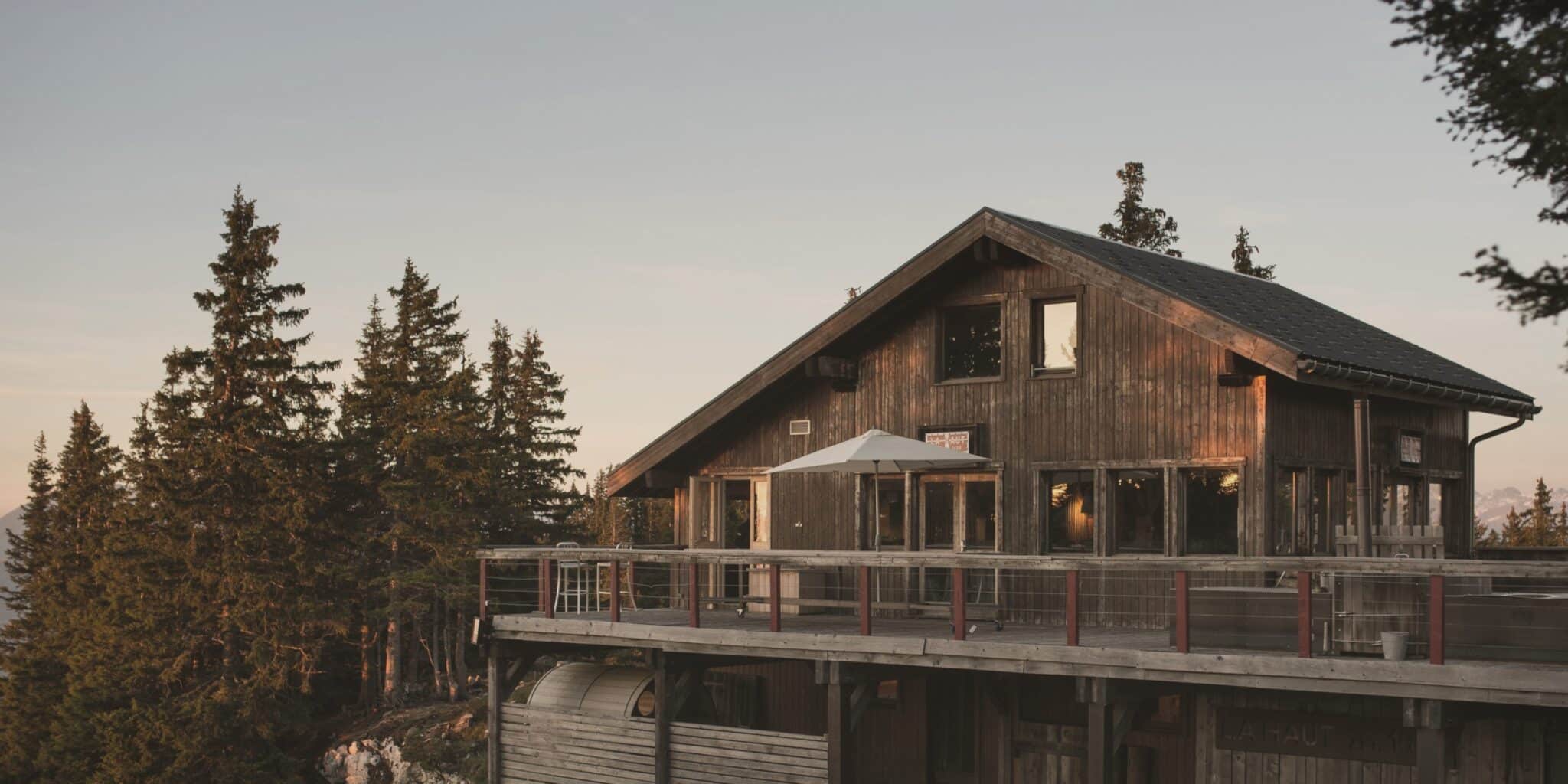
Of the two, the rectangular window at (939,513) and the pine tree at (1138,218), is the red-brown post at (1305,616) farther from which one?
the pine tree at (1138,218)

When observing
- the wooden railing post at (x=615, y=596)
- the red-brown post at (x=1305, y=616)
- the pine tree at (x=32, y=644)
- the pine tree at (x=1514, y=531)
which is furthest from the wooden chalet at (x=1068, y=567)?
the pine tree at (x=1514, y=531)

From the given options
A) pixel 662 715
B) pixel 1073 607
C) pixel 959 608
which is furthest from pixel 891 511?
pixel 1073 607

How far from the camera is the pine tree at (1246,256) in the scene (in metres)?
33.6

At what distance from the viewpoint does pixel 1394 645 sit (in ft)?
38.5

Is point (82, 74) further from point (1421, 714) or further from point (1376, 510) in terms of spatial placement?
point (1421, 714)

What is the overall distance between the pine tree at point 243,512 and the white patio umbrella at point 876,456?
19.5 metres

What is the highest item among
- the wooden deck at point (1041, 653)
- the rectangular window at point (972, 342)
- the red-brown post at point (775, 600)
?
the rectangular window at point (972, 342)

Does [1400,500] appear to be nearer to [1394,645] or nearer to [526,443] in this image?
[1394,645]

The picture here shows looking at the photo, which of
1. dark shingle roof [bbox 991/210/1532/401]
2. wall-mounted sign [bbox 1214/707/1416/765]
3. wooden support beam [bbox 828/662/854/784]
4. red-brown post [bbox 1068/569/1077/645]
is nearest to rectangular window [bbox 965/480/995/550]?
wooden support beam [bbox 828/662/854/784]

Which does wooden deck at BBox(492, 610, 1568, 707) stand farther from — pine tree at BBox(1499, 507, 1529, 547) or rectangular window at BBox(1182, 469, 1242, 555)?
pine tree at BBox(1499, 507, 1529, 547)

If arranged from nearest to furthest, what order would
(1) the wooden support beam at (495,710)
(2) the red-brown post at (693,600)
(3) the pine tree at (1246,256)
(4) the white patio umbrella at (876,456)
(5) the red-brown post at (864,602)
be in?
(5) the red-brown post at (864,602) < (4) the white patio umbrella at (876,456) < (2) the red-brown post at (693,600) < (1) the wooden support beam at (495,710) < (3) the pine tree at (1246,256)

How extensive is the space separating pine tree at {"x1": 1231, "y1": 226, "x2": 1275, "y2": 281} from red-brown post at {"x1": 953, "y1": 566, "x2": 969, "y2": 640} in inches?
852

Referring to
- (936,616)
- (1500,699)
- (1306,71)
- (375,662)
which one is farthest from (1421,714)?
(375,662)

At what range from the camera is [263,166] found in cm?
3234
